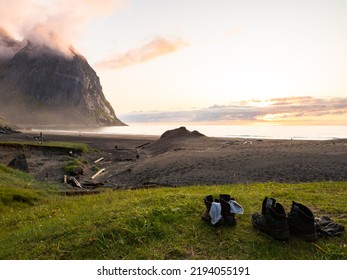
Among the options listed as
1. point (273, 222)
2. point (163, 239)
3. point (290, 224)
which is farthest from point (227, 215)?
point (163, 239)

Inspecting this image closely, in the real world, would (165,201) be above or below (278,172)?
above

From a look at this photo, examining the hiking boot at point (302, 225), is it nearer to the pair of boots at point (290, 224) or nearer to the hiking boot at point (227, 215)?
the pair of boots at point (290, 224)

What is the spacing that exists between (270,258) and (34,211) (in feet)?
40.5

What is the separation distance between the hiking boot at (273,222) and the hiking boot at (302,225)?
0.93 ft

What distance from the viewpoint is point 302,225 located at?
798 cm

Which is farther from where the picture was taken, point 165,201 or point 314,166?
point 314,166

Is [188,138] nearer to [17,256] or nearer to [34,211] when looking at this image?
[34,211]

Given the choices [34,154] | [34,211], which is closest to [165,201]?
[34,211]

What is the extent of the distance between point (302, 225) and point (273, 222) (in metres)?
0.73

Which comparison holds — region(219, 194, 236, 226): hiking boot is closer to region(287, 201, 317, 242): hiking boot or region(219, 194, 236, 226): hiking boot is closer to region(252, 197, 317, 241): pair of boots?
region(252, 197, 317, 241): pair of boots

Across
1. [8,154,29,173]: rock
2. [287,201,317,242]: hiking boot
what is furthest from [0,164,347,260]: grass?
[8,154,29,173]: rock

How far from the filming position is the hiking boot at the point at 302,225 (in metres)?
7.98
